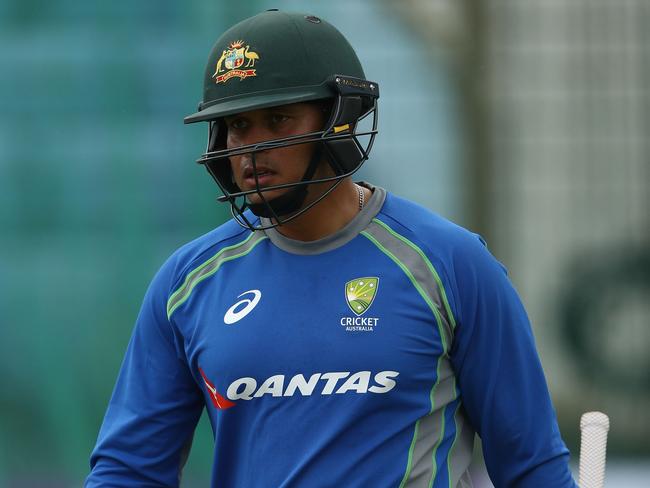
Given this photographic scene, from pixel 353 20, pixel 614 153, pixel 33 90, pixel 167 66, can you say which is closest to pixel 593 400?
pixel 614 153

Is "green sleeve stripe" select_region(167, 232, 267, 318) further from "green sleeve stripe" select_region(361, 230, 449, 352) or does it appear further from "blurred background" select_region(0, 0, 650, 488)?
"blurred background" select_region(0, 0, 650, 488)

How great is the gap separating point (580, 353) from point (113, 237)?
2649 mm

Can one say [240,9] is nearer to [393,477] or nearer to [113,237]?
[113,237]

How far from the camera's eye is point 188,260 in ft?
10.6

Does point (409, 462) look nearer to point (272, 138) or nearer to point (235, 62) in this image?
point (272, 138)

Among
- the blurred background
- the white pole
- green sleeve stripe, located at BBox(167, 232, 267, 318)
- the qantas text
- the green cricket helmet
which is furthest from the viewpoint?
the blurred background

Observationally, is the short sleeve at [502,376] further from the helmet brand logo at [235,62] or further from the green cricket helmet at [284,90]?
the helmet brand logo at [235,62]

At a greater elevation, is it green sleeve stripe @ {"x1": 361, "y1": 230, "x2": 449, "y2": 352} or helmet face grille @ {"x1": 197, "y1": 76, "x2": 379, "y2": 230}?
helmet face grille @ {"x1": 197, "y1": 76, "x2": 379, "y2": 230}

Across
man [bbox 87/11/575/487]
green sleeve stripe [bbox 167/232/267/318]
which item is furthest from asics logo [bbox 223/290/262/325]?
green sleeve stripe [bbox 167/232/267/318]

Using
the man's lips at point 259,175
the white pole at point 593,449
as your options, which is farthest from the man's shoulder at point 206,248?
the white pole at point 593,449

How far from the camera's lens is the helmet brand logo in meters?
3.10

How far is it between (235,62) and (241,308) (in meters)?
0.58

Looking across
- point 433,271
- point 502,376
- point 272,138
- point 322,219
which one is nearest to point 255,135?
point 272,138

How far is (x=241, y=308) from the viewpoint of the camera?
308 cm
